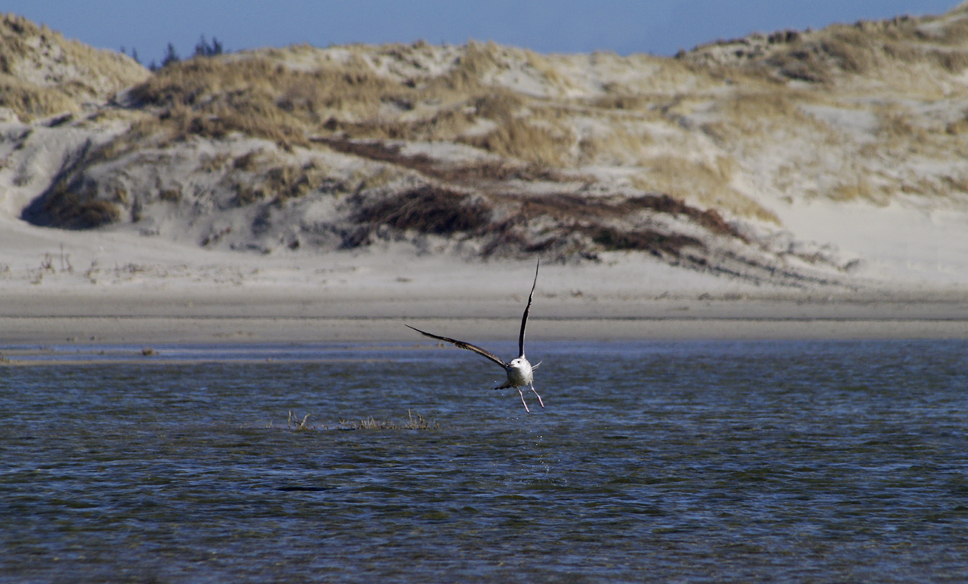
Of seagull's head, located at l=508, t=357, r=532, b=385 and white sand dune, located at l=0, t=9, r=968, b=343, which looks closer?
seagull's head, located at l=508, t=357, r=532, b=385

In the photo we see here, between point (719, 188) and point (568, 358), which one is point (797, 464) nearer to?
point (568, 358)

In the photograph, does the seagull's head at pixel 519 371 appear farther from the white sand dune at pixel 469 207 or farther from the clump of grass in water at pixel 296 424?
the white sand dune at pixel 469 207

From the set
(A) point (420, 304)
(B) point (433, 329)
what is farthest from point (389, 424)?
(A) point (420, 304)

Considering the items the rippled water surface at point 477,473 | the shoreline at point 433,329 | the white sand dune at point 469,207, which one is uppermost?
the white sand dune at point 469,207

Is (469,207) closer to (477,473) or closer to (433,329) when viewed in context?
(433,329)

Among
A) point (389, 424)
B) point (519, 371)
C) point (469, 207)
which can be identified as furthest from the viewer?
point (469, 207)

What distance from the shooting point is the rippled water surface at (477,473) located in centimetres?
613

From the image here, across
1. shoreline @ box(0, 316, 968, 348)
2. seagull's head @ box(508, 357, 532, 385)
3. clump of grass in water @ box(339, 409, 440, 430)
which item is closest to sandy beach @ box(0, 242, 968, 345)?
shoreline @ box(0, 316, 968, 348)

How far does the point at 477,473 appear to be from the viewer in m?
8.34

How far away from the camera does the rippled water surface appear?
6129mm

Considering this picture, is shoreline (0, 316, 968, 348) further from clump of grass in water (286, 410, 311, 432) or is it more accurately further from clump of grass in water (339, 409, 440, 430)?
clump of grass in water (286, 410, 311, 432)

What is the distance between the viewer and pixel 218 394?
11977 millimetres

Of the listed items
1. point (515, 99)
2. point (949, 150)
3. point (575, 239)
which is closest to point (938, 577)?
point (575, 239)

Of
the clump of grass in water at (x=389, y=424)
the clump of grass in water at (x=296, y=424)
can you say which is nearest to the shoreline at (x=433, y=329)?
the clump of grass in water at (x=389, y=424)
